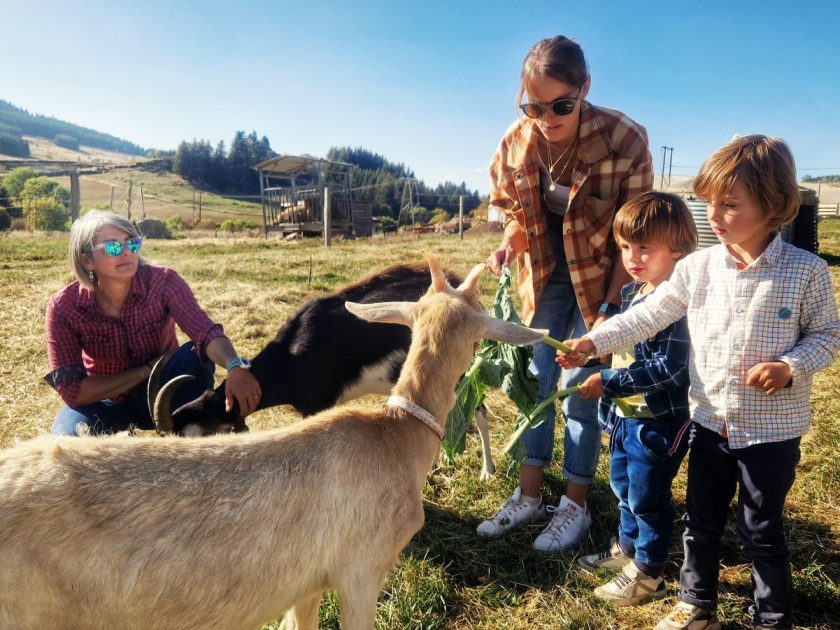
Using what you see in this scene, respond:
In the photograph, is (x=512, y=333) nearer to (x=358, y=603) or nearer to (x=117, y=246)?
(x=358, y=603)

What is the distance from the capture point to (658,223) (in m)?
3.13

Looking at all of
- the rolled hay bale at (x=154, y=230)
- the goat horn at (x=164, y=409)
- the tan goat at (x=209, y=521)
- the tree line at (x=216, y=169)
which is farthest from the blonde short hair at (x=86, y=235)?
the tree line at (x=216, y=169)

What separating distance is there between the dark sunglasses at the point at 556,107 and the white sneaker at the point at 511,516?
2.63 meters

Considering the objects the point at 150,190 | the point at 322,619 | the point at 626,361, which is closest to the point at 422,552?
the point at 322,619

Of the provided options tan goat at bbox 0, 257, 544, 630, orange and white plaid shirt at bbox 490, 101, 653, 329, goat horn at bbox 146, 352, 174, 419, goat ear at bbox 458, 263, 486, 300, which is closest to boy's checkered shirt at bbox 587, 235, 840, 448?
orange and white plaid shirt at bbox 490, 101, 653, 329

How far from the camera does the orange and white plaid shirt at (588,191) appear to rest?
138 inches

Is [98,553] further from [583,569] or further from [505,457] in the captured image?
[505,457]

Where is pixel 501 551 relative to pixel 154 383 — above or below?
below

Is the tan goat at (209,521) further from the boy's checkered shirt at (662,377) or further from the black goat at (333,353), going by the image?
the black goat at (333,353)

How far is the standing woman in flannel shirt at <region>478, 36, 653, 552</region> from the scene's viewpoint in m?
3.38

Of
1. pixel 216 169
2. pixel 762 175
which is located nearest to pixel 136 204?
pixel 216 169

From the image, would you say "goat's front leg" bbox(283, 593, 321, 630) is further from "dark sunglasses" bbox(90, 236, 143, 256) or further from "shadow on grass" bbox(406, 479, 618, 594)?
"dark sunglasses" bbox(90, 236, 143, 256)

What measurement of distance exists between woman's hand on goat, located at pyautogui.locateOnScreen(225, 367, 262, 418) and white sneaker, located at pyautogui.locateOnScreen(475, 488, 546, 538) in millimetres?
2029

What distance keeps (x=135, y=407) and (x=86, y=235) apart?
140 cm
